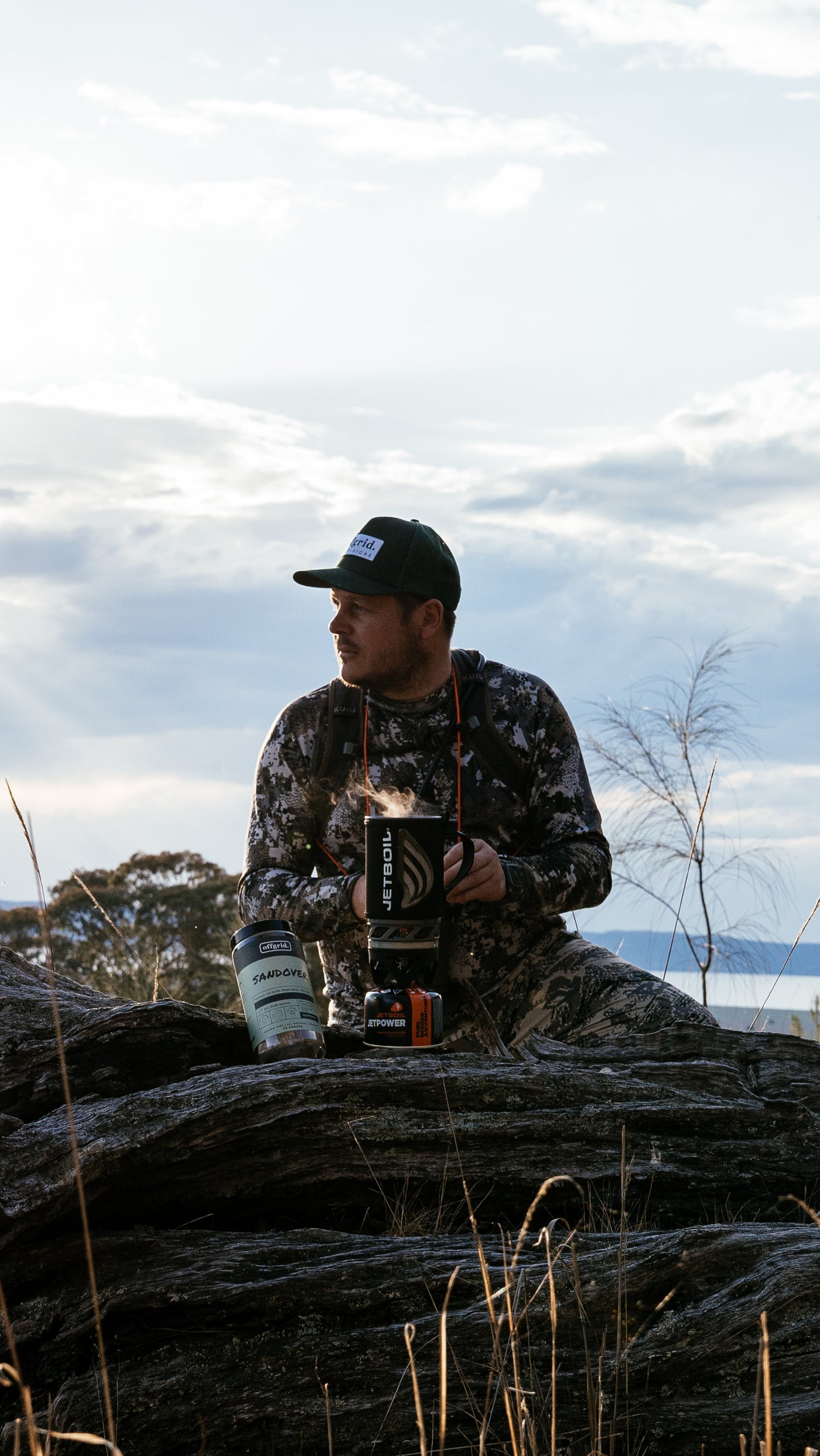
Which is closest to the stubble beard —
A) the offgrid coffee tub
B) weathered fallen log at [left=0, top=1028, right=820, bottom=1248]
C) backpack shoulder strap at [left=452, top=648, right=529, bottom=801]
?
backpack shoulder strap at [left=452, top=648, right=529, bottom=801]

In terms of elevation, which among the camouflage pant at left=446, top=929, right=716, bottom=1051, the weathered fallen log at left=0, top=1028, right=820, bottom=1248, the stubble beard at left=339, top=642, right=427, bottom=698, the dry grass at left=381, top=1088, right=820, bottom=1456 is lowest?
the dry grass at left=381, top=1088, right=820, bottom=1456

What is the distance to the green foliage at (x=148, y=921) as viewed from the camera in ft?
50.6

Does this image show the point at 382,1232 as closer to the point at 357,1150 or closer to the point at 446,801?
the point at 357,1150

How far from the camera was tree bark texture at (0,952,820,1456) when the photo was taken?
8.79 ft

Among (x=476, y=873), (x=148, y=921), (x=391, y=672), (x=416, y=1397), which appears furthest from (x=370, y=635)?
(x=148, y=921)

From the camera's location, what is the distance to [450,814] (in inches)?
201

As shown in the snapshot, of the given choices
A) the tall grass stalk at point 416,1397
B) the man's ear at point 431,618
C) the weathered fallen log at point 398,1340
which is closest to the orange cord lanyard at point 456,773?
the man's ear at point 431,618

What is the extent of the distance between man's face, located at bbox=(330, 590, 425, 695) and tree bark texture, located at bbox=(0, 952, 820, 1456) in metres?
1.55

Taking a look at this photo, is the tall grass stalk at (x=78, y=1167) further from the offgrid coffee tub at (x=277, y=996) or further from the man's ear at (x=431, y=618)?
the man's ear at (x=431, y=618)

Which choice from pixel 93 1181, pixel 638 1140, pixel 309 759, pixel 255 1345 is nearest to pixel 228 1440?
pixel 255 1345

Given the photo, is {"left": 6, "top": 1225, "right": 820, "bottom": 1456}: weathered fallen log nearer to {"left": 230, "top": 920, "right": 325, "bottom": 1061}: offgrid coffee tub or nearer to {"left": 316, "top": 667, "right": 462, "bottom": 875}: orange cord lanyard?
{"left": 230, "top": 920, "right": 325, "bottom": 1061}: offgrid coffee tub

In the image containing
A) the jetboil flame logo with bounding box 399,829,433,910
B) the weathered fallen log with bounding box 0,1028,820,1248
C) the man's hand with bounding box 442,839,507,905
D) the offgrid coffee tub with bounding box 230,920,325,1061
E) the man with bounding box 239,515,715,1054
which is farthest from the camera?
the man with bounding box 239,515,715,1054

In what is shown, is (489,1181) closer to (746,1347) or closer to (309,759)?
(746,1347)

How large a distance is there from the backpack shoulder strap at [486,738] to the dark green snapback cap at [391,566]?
37 centimetres
